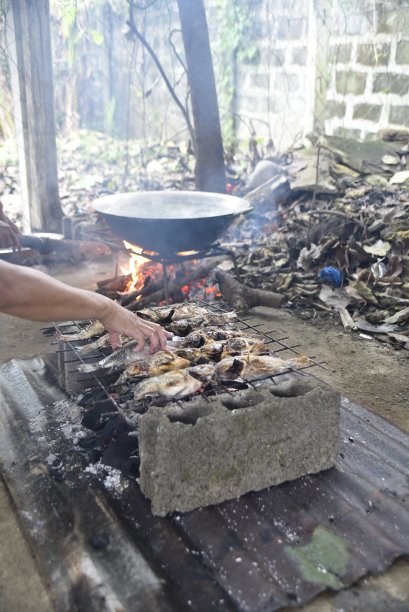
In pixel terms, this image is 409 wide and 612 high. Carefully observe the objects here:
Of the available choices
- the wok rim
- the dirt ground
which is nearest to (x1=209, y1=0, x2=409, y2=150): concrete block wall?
the wok rim

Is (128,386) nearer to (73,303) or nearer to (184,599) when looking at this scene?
(73,303)

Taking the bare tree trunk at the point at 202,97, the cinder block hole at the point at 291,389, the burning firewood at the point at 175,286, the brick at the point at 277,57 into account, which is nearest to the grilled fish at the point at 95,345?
the cinder block hole at the point at 291,389

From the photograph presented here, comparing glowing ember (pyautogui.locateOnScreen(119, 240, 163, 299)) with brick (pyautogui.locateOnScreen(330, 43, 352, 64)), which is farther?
brick (pyautogui.locateOnScreen(330, 43, 352, 64))

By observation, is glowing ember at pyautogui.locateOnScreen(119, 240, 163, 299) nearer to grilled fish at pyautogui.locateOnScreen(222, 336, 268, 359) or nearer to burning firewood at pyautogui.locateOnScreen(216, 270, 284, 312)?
burning firewood at pyautogui.locateOnScreen(216, 270, 284, 312)

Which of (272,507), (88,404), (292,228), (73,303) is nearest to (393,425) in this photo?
(272,507)

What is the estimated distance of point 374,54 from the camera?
30.9 ft

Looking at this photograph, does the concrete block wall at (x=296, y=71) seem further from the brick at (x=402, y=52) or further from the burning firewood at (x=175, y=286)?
the burning firewood at (x=175, y=286)

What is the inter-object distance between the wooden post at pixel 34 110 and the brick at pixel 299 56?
200 inches

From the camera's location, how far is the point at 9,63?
29.0 ft

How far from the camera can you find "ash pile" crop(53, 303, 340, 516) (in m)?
2.94

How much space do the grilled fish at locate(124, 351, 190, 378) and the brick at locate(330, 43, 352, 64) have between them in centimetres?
854

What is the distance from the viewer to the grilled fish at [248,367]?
11.1 ft

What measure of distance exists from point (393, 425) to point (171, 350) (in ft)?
5.68

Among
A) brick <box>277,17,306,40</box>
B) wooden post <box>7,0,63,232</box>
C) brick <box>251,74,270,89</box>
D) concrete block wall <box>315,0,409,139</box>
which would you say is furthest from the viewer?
brick <box>251,74,270,89</box>
